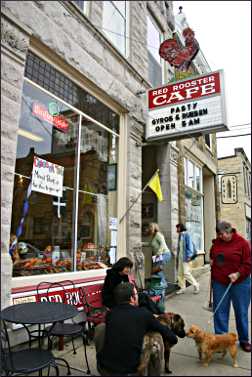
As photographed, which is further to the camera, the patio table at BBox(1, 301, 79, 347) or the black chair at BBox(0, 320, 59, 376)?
the patio table at BBox(1, 301, 79, 347)

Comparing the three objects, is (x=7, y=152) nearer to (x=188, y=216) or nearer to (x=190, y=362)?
(x=190, y=362)

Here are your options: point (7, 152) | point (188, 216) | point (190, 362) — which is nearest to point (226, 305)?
point (190, 362)

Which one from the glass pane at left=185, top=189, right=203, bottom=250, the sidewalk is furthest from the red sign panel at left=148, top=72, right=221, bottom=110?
the glass pane at left=185, top=189, right=203, bottom=250

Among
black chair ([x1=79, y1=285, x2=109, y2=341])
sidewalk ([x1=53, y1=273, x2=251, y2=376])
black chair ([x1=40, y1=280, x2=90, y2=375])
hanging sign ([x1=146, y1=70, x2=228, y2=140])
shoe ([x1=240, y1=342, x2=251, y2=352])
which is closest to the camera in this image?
sidewalk ([x1=53, y1=273, x2=251, y2=376])

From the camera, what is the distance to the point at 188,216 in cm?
710

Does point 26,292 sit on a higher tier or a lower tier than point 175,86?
lower

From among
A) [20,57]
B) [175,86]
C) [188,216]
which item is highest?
[175,86]

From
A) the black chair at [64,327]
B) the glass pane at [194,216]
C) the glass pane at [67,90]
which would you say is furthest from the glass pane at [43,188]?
the glass pane at [194,216]

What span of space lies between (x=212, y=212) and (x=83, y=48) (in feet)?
24.5

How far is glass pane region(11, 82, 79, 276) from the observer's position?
3.05 meters

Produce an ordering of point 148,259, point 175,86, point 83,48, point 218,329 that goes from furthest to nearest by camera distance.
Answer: point 148,259 < point 175,86 < point 83,48 < point 218,329

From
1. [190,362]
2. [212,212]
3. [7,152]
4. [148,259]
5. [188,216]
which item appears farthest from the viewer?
[212,212]

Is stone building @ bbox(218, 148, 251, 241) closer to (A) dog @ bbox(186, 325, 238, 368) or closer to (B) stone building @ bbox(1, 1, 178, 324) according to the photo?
(A) dog @ bbox(186, 325, 238, 368)

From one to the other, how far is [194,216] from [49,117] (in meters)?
5.32
